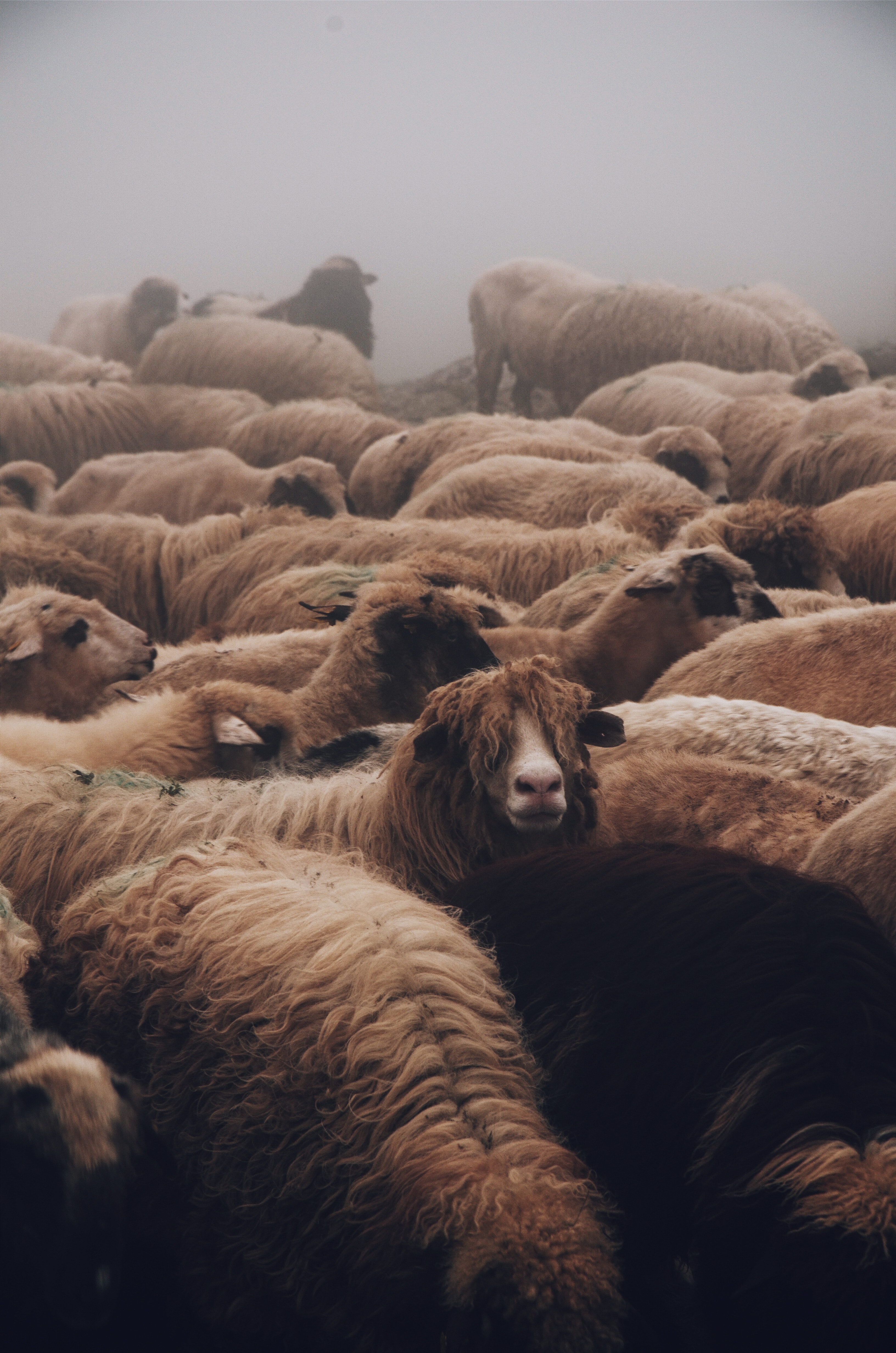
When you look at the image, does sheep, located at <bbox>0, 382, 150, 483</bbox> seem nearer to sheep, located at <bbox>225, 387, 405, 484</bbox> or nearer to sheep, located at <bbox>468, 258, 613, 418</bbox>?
sheep, located at <bbox>225, 387, 405, 484</bbox>

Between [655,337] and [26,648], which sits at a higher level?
[655,337]

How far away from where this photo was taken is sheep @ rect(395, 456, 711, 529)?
20.6 feet

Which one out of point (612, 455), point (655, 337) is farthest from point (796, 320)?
point (612, 455)

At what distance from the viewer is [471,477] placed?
6645 millimetres

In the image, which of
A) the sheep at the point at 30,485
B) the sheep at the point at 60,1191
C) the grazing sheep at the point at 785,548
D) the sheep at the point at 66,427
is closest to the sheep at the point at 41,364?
the sheep at the point at 66,427

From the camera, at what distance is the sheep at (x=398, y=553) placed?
218 inches

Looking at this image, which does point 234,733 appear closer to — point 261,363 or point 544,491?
point 544,491

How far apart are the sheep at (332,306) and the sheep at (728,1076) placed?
1584cm

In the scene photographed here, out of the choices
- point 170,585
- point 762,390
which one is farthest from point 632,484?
point 762,390

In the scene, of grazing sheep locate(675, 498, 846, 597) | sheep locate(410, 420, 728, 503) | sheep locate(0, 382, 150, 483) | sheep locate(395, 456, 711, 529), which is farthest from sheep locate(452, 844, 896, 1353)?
sheep locate(0, 382, 150, 483)

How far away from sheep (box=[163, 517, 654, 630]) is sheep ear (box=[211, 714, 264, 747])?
1.88 m

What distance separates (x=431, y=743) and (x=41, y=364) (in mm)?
12414

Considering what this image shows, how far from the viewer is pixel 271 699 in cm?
362

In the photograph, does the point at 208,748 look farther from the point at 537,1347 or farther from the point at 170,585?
the point at 170,585
